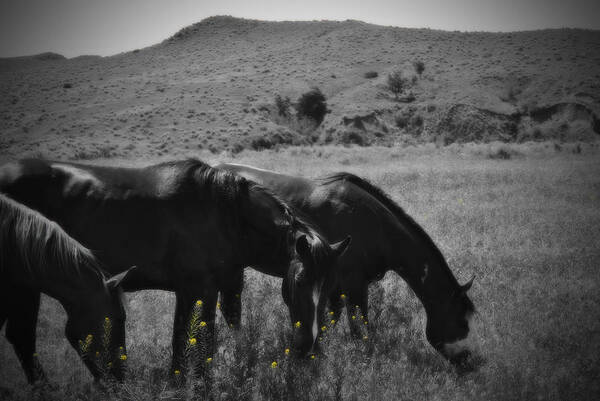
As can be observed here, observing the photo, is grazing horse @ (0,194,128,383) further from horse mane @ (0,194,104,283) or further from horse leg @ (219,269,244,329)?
horse leg @ (219,269,244,329)

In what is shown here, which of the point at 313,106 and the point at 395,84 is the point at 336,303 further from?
the point at 395,84

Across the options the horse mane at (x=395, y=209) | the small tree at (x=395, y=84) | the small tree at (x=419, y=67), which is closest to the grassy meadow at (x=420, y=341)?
the horse mane at (x=395, y=209)

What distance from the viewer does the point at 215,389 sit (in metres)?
3.18

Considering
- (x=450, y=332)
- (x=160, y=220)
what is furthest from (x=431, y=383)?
(x=160, y=220)

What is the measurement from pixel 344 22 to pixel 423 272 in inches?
3695

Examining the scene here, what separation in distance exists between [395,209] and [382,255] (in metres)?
0.64

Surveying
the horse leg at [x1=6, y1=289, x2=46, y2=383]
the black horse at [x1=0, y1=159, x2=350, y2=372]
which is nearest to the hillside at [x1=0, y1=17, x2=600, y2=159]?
the black horse at [x1=0, y1=159, x2=350, y2=372]

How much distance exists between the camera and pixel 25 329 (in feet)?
11.7

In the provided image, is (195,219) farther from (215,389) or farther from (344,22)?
(344,22)

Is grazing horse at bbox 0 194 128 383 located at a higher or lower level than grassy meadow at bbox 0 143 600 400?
higher

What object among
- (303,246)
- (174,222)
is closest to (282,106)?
(174,222)

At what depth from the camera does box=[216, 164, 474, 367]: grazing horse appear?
3.95m

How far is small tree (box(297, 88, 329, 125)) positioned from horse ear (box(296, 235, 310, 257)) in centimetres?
4497

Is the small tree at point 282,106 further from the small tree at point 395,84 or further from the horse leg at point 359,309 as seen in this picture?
the horse leg at point 359,309
